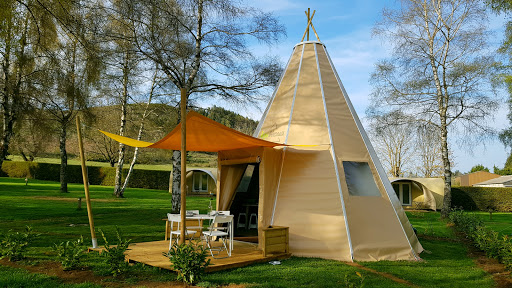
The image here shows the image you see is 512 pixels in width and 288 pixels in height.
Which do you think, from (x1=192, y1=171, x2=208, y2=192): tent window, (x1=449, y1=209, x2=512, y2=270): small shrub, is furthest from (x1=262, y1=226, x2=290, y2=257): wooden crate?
(x1=192, y1=171, x2=208, y2=192): tent window

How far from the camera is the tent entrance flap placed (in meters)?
9.00

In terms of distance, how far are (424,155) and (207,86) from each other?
2423 centimetres

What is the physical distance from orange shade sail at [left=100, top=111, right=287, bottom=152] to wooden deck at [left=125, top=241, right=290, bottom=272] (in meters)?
1.84

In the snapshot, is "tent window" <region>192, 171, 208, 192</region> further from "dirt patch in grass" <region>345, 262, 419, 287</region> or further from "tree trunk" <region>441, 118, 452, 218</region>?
"dirt patch in grass" <region>345, 262, 419, 287</region>

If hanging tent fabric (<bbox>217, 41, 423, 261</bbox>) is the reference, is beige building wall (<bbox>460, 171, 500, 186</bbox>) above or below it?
above

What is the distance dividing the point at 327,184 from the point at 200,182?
1826 centimetres

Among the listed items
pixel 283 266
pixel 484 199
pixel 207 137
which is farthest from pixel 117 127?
pixel 484 199

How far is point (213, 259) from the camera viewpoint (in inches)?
230

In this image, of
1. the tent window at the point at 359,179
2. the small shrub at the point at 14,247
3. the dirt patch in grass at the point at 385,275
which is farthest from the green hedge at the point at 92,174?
the dirt patch in grass at the point at 385,275

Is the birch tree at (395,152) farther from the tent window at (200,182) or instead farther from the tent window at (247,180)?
the tent window at (247,180)

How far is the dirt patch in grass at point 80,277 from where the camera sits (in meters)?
4.71

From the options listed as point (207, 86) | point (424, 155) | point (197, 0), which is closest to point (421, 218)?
point (207, 86)

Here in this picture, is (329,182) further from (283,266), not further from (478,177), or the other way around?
(478,177)

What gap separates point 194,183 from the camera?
2441cm
